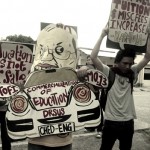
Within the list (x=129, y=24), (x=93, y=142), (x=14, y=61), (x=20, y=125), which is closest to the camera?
(x=20, y=125)

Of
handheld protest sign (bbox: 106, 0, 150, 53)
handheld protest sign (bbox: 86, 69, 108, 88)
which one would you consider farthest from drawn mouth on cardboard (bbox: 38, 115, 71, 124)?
handheld protest sign (bbox: 106, 0, 150, 53)

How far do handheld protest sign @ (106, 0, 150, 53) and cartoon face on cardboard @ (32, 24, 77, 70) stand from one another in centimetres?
55

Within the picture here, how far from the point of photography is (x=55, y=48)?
12.2 ft

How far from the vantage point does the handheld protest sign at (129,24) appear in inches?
162

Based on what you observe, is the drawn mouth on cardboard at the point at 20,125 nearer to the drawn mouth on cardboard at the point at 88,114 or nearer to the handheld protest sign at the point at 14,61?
the drawn mouth on cardboard at the point at 88,114

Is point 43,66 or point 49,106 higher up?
point 43,66

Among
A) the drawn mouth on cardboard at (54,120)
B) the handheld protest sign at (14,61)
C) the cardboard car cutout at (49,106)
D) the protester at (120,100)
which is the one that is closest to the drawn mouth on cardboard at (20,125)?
the cardboard car cutout at (49,106)

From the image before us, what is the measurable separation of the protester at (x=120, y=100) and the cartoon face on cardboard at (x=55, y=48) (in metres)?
0.44

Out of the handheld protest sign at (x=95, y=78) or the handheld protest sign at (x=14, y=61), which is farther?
the handheld protest sign at (x=14, y=61)

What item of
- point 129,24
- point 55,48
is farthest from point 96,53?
point 55,48

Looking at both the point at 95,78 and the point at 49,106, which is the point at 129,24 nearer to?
the point at 95,78

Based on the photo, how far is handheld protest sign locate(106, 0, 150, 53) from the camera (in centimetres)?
412

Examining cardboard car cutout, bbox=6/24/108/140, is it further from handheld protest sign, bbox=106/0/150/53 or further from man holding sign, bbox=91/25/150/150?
handheld protest sign, bbox=106/0/150/53

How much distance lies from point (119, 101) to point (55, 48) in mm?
945
